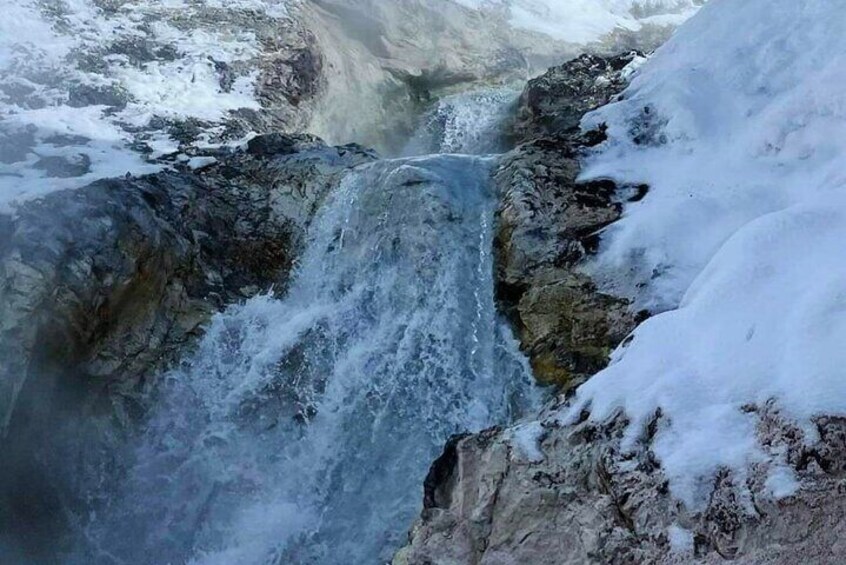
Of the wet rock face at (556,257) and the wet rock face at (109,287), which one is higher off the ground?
the wet rock face at (556,257)

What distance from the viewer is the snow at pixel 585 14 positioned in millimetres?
27828

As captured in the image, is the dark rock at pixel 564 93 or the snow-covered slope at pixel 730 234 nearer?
the snow-covered slope at pixel 730 234

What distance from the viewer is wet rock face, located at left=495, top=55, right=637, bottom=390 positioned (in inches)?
389

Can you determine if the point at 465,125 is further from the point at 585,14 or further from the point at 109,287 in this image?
the point at 109,287

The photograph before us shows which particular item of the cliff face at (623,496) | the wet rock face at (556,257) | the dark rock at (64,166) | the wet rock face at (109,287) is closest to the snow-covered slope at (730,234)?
the cliff face at (623,496)

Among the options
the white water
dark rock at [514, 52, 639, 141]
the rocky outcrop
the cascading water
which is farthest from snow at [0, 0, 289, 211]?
the rocky outcrop

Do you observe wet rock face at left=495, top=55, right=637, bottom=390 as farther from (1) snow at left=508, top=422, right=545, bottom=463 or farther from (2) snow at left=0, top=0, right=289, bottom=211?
(2) snow at left=0, top=0, right=289, bottom=211

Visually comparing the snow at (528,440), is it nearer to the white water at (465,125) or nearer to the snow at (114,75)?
the snow at (114,75)

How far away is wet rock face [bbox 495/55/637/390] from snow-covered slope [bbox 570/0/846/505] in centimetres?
35

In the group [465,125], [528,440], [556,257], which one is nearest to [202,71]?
[465,125]

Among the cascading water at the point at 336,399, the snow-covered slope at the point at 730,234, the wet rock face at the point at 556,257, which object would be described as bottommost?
the cascading water at the point at 336,399

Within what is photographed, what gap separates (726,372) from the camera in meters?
5.61

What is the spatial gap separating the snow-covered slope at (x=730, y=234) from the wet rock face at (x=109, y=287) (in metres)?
5.45

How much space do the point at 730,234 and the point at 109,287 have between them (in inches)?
318
